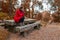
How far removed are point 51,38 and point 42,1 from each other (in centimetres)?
1535

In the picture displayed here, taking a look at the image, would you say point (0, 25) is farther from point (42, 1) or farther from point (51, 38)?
point (42, 1)

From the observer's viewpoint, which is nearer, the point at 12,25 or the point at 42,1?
the point at 12,25

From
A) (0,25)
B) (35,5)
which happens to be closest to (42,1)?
(35,5)

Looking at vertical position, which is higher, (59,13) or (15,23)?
(15,23)

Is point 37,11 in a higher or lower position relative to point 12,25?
lower

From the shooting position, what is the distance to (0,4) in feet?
81.0

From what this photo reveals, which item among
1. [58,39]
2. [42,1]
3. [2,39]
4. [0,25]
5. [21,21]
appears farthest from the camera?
[42,1]

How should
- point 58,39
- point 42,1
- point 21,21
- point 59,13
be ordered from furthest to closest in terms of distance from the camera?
point 42,1 → point 59,13 → point 21,21 → point 58,39

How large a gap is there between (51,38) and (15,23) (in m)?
2.48

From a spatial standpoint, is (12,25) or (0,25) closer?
(12,25)

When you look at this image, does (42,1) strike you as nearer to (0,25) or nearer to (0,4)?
(0,4)

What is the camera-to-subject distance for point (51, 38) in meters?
10.8

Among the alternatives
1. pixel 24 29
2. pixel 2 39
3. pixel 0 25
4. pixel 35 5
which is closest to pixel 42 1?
pixel 35 5

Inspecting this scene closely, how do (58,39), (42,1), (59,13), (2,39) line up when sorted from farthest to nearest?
(42,1)
(59,13)
(58,39)
(2,39)
